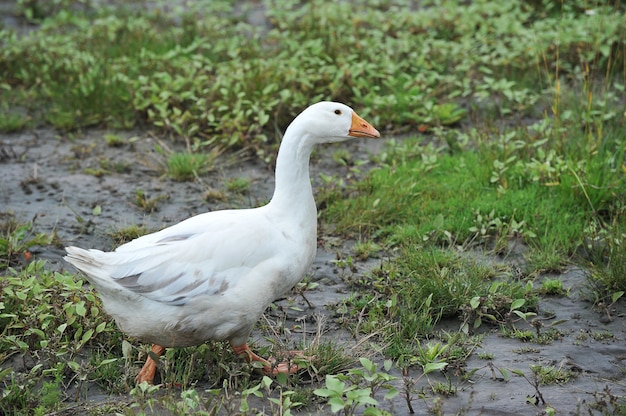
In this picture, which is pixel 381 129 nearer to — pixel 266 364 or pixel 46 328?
pixel 266 364

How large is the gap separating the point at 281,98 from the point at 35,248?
2.71 m

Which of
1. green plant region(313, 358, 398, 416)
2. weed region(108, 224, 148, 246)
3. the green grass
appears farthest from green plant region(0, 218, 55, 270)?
green plant region(313, 358, 398, 416)

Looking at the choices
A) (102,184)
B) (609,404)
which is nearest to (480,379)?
(609,404)

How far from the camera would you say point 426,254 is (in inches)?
197

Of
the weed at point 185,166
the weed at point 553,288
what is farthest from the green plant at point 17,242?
the weed at point 553,288

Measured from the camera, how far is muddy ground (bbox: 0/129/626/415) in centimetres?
379

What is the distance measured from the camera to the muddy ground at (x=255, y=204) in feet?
12.4

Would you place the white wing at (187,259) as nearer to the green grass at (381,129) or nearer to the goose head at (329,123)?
the green grass at (381,129)

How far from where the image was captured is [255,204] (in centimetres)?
616

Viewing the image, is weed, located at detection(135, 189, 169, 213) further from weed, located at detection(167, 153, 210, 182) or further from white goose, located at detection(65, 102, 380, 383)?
white goose, located at detection(65, 102, 380, 383)

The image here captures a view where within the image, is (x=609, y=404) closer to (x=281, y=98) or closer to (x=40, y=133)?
(x=281, y=98)

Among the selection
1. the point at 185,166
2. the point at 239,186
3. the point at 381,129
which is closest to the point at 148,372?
the point at 239,186

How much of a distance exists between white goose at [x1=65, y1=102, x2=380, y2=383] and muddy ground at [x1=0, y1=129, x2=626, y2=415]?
47cm

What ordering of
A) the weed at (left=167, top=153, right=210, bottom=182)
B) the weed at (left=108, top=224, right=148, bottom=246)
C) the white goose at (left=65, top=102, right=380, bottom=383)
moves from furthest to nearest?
1. the weed at (left=167, top=153, right=210, bottom=182)
2. the weed at (left=108, top=224, right=148, bottom=246)
3. the white goose at (left=65, top=102, right=380, bottom=383)
